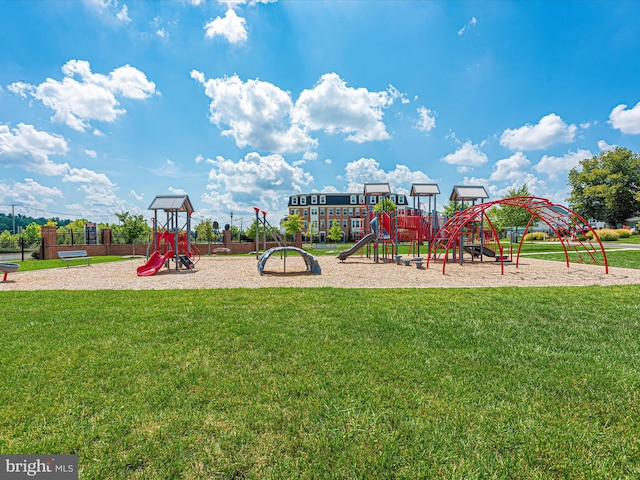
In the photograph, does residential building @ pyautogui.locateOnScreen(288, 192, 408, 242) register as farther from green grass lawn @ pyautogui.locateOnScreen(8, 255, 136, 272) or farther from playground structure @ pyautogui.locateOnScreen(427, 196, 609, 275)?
green grass lawn @ pyautogui.locateOnScreen(8, 255, 136, 272)

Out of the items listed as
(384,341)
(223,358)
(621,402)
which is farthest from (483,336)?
(223,358)

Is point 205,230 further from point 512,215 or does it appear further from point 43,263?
point 512,215

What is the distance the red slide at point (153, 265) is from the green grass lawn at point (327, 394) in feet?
26.0

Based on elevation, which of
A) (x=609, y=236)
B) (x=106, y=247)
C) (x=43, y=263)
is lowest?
(x=43, y=263)

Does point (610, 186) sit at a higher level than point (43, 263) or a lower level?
higher

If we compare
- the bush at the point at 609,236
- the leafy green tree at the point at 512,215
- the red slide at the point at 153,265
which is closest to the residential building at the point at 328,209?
the leafy green tree at the point at 512,215

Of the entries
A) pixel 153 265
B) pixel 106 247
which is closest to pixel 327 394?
pixel 153 265

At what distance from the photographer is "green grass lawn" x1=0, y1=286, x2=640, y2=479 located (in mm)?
2250

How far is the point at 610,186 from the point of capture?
48.4 metres

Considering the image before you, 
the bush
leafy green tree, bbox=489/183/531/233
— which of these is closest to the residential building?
leafy green tree, bbox=489/183/531/233

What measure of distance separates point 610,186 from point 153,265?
2480 inches

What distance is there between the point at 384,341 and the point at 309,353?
1.17m

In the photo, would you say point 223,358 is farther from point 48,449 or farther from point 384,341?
point 384,341

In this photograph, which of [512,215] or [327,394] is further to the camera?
[512,215]
